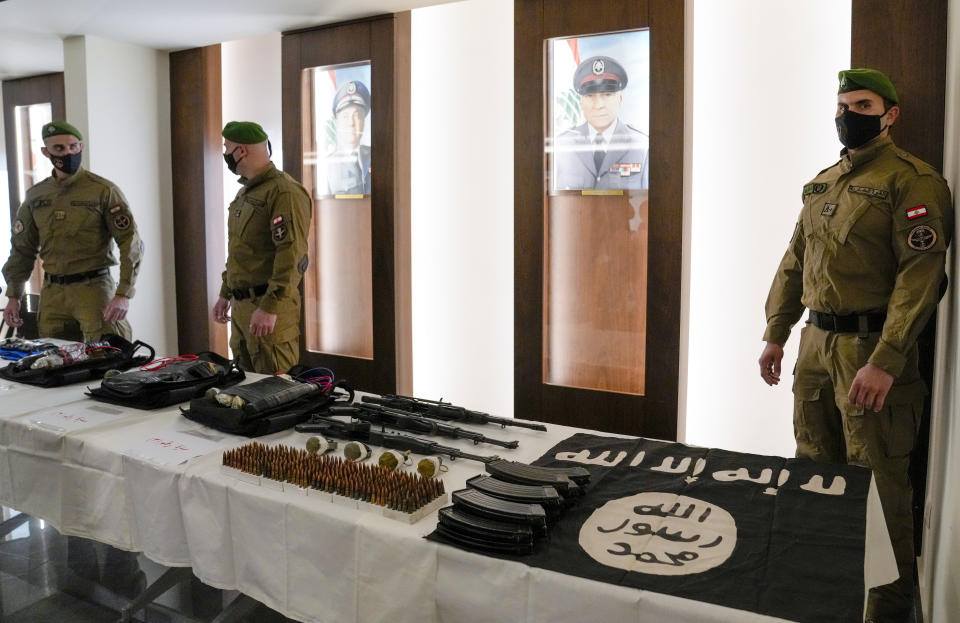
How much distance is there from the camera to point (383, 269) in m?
4.22

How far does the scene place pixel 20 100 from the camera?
6164 millimetres

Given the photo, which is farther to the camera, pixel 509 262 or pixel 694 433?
pixel 509 262

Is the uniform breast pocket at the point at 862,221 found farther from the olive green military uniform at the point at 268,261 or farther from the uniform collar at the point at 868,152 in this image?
the olive green military uniform at the point at 268,261

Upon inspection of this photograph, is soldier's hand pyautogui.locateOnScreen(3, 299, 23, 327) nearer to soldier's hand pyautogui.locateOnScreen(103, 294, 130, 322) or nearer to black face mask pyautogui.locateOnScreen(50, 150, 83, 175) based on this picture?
soldier's hand pyautogui.locateOnScreen(103, 294, 130, 322)

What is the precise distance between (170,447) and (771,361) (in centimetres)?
199

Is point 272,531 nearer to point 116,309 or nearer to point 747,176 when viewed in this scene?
point 116,309

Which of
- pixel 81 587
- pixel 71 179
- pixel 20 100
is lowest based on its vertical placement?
pixel 81 587

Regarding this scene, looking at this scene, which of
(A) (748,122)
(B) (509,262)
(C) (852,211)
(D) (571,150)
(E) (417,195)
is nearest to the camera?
(C) (852,211)

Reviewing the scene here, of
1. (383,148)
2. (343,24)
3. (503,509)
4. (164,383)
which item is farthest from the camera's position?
(343,24)

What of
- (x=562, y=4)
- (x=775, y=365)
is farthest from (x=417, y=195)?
(x=775, y=365)

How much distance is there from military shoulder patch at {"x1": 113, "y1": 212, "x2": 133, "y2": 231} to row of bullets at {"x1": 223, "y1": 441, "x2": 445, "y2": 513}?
260cm

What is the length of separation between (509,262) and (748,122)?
4.79 ft

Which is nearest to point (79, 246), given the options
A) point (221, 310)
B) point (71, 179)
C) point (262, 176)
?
point (71, 179)

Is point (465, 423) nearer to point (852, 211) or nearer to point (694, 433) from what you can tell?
point (852, 211)
